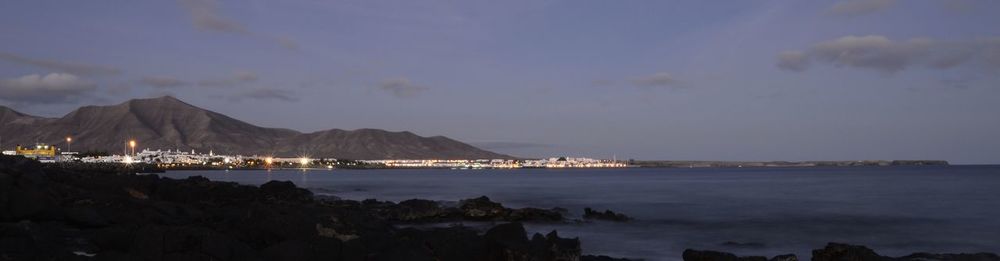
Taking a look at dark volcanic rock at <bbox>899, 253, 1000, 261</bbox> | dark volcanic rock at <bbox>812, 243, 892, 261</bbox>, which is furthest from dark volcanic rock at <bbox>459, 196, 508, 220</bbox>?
dark volcanic rock at <bbox>812, 243, 892, 261</bbox>

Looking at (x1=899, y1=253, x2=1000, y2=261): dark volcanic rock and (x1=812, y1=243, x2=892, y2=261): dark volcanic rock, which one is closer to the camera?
(x1=812, y1=243, x2=892, y2=261): dark volcanic rock

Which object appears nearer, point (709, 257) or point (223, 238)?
point (223, 238)

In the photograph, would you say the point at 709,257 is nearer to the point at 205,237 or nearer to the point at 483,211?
the point at 205,237

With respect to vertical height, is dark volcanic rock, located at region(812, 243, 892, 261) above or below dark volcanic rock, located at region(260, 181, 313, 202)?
below

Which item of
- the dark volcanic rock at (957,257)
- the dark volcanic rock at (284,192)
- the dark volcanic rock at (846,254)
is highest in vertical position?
the dark volcanic rock at (284,192)

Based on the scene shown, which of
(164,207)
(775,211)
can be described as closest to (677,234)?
(775,211)

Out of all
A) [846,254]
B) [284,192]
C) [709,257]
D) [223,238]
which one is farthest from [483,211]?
[223,238]

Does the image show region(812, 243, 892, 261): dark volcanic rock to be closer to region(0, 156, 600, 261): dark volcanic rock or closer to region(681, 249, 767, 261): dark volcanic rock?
region(681, 249, 767, 261): dark volcanic rock

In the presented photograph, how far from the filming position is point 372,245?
46.5ft

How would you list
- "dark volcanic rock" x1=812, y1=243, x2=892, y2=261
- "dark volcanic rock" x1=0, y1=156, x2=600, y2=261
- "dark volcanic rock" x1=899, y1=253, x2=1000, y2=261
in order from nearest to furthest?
"dark volcanic rock" x1=0, y1=156, x2=600, y2=261
"dark volcanic rock" x1=812, y1=243, x2=892, y2=261
"dark volcanic rock" x1=899, y1=253, x2=1000, y2=261

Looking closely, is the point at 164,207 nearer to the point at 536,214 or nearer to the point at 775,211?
the point at 536,214

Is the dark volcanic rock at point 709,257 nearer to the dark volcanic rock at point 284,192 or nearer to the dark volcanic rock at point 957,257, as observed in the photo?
the dark volcanic rock at point 957,257

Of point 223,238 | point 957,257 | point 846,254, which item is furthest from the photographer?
point 957,257

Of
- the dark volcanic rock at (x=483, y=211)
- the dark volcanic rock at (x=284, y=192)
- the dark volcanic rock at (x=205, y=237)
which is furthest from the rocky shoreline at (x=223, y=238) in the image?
the dark volcanic rock at (x=284, y=192)
